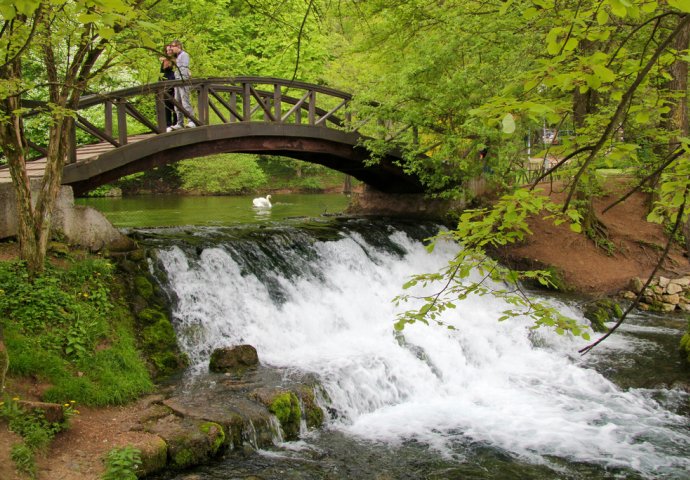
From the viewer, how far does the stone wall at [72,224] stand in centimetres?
849

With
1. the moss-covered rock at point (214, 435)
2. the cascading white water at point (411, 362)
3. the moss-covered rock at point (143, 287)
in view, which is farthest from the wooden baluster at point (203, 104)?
the moss-covered rock at point (214, 435)

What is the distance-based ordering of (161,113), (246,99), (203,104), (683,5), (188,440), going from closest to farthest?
1. (683,5)
2. (188,440)
3. (161,113)
4. (203,104)
5. (246,99)

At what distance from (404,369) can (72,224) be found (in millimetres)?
5675

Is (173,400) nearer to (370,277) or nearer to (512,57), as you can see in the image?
(370,277)

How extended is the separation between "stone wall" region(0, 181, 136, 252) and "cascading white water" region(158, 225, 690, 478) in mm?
887

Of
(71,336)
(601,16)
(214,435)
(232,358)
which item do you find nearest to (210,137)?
(232,358)

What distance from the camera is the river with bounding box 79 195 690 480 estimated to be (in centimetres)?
656

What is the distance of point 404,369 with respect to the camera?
8.91 meters

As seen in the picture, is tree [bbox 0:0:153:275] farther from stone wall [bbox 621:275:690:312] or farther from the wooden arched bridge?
stone wall [bbox 621:275:690:312]

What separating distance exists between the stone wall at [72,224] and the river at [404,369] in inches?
33.1

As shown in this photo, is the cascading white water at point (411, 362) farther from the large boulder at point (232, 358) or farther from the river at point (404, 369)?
the large boulder at point (232, 358)

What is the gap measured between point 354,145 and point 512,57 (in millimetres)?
4715

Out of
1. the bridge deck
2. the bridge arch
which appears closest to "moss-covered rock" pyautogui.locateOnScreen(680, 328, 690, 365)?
the bridge arch

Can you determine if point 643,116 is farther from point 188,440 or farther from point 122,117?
point 122,117
